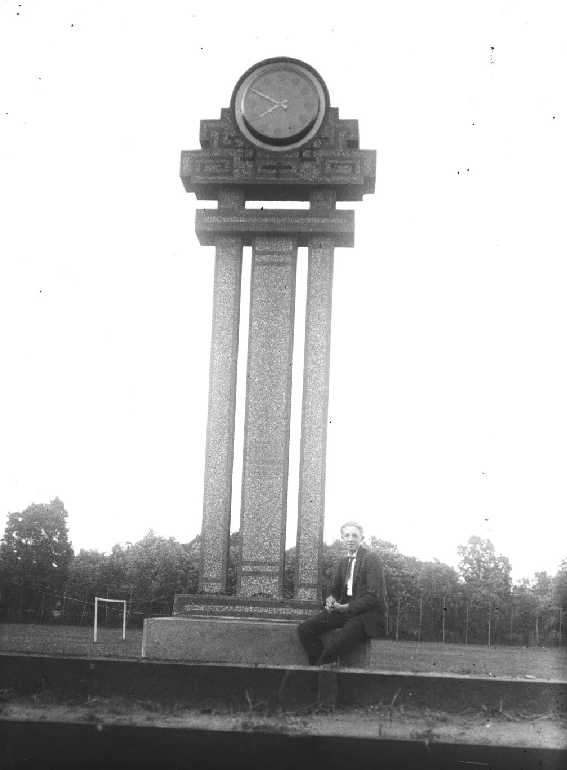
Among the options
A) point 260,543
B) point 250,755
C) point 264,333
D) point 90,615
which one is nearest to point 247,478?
point 260,543

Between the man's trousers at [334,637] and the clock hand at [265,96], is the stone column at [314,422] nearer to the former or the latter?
the man's trousers at [334,637]

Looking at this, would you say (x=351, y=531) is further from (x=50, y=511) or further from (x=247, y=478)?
(x=50, y=511)

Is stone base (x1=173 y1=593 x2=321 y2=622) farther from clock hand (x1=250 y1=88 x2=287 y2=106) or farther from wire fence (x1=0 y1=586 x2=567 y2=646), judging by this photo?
wire fence (x1=0 y1=586 x2=567 y2=646)

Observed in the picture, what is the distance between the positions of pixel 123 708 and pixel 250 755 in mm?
1235

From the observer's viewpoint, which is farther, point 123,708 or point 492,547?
point 492,547

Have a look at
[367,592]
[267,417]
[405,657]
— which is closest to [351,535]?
[367,592]

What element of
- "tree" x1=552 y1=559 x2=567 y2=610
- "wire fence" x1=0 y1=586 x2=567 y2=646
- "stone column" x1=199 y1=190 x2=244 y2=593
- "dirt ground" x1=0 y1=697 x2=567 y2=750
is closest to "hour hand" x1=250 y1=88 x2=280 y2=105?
"stone column" x1=199 y1=190 x2=244 y2=593

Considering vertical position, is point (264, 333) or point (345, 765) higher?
point (264, 333)

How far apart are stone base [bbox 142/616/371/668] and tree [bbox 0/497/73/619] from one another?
44.4 metres

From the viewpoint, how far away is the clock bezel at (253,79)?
10344 millimetres

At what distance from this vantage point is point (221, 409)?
9961 millimetres

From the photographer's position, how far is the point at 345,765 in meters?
5.21

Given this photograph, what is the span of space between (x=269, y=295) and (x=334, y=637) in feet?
13.4

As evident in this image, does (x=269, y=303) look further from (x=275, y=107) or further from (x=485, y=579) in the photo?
(x=485, y=579)
